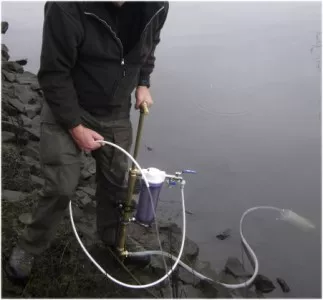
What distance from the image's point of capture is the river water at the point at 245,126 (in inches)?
145

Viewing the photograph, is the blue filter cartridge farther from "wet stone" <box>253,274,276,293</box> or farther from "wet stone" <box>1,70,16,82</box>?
"wet stone" <box>1,70,16,82</box>

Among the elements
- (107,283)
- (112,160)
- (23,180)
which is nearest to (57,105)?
(112,160)

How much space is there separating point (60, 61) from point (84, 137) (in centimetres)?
50

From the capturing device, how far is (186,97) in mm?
5598

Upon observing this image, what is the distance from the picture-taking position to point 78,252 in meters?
3.05

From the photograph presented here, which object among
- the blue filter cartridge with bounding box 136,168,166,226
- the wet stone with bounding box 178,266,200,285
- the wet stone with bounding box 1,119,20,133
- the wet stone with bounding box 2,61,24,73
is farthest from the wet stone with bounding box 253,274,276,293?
the wet stone with bounding box 2,61,24,73

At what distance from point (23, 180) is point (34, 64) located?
502 cm

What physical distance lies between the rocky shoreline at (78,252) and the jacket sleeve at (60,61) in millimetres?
1217

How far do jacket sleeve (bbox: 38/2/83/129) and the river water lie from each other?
2177 mm

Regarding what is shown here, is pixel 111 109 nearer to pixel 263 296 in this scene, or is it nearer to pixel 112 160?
pixel 112 160

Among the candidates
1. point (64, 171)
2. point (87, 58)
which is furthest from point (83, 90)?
point (64, 171)

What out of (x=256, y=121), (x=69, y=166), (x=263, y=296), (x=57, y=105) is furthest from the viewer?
(x=256, y=121)

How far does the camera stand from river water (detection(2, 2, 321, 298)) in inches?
145

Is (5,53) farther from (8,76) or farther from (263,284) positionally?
(263,284)
